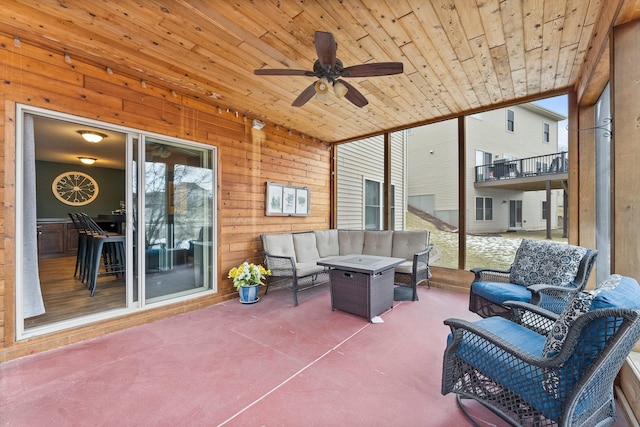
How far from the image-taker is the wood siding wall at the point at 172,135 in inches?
93.9

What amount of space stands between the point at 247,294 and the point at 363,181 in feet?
12.9

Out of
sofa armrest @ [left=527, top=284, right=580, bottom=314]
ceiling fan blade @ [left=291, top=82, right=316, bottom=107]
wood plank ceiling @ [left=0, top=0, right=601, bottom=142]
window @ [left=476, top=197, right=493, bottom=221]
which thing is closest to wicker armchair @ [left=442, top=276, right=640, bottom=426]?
sofa armrest @ [left=527, top=284, right=580, bottom=314]

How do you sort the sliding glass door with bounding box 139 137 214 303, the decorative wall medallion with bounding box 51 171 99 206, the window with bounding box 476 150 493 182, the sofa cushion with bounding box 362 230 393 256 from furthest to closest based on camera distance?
the decorative wall medallion with bounding box 51 171 99 206, the window with bounding box 476 150 493 182, the sofa cushion with bounding box 362 230 393 256, the sliding glass door with bounding box 139 137 214 303

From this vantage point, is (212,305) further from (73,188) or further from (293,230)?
(73,188)

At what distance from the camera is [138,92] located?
10.4 feet

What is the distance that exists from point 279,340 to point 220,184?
7.83ft

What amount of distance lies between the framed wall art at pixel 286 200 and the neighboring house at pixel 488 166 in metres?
2.72

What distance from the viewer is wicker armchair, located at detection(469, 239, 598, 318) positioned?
241 centimetres

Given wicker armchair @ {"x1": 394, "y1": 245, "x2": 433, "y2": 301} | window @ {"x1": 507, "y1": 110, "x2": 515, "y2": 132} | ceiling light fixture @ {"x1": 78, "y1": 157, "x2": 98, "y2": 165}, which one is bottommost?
wicker armchair @ {"x1": 394, "y1": 245, "x2": 433, "y2": 301}

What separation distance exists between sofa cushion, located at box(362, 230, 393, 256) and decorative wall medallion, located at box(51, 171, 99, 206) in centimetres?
776

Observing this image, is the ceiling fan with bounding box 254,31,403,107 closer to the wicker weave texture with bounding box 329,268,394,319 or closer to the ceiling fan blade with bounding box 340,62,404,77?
the ceiling fan blade with bounding box 340,62,404,77

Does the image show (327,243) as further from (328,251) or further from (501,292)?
(501,292)

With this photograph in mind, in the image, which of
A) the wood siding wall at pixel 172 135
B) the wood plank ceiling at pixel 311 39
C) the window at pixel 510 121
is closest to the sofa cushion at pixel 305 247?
the wood siding wall at pixel 172 135

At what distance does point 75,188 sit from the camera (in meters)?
7.17
